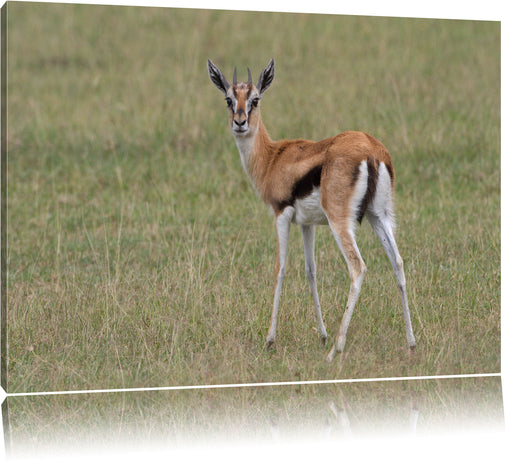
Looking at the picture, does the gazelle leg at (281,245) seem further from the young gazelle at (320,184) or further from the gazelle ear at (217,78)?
the gazelle ear at (217,78)

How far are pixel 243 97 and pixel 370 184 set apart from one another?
2.58 feet

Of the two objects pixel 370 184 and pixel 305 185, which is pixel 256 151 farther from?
pixel 370 184

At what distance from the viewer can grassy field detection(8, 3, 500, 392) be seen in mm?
5090

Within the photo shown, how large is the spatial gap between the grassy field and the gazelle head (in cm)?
102

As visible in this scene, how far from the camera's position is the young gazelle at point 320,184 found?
183 inches

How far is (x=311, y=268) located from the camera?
5.01m

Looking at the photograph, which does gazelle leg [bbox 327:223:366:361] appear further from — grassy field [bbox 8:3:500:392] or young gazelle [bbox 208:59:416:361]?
grassy field [bbox 8:3:500:392]

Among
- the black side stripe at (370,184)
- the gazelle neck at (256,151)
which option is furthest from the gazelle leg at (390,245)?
the gazelle neck at (256,151)

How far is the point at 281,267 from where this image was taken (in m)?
4.89

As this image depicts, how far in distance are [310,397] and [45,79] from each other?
15.5ft

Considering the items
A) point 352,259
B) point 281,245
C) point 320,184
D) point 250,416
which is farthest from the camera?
point 281,245

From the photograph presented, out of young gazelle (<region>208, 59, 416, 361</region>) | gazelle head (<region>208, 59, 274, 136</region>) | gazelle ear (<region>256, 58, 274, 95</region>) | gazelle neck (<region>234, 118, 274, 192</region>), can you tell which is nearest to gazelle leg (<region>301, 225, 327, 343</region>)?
young gazelle (<region>208, 59, 416, 361</region>)

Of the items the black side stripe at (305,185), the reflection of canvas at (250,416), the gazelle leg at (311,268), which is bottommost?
the reflection of canvas at (250,416)

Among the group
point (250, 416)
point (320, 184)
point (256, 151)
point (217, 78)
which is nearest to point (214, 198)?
point (256, 151)
